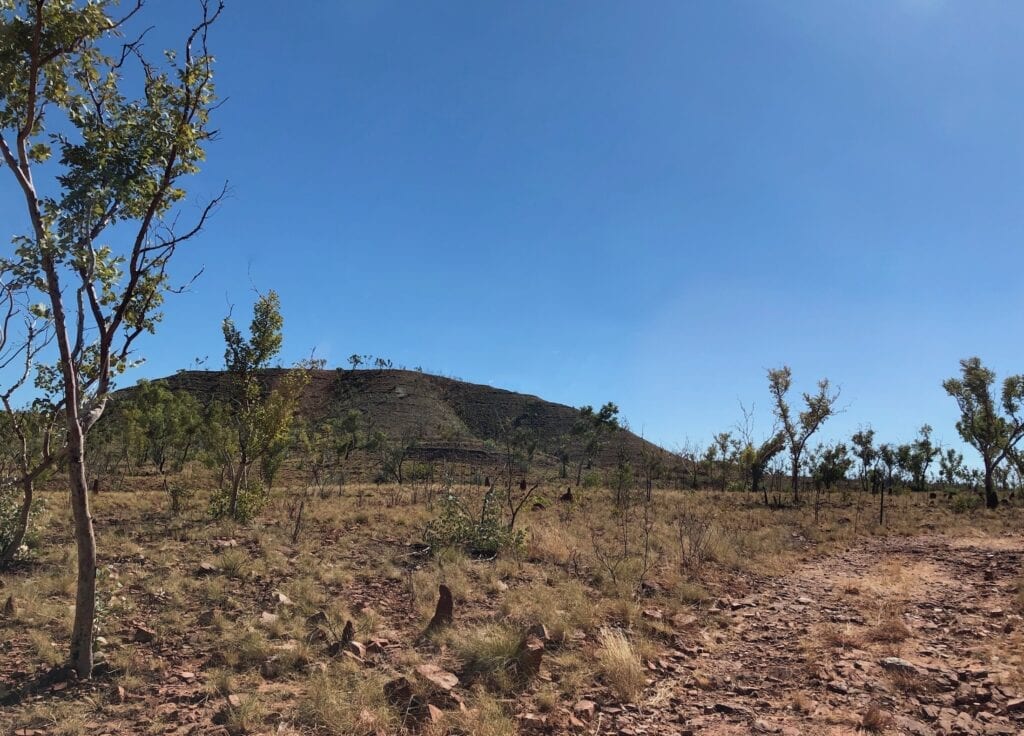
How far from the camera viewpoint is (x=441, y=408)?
81.6 m

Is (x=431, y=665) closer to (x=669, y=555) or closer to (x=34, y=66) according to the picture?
(x=34, y=66)

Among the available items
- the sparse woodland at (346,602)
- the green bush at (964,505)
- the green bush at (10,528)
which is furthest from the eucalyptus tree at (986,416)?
the green bush at (10,528)

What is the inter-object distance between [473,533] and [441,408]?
6966 centimetres

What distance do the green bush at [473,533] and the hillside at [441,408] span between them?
4526 centimetres

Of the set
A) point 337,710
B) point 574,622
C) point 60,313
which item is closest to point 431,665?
point 337,710

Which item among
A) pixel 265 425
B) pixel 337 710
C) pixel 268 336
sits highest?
pixel 268 336

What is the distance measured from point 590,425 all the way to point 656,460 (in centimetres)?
574

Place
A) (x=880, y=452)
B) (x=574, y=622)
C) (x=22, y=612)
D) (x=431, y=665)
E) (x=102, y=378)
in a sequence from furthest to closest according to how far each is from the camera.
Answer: (x=880, y=452), (x=574, y=622), (x=22, y=612), (x=431, y=665), (x=102, y=378)

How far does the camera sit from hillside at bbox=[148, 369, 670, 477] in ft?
216

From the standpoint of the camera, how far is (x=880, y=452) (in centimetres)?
3975

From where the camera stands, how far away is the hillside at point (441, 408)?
6569 centimetres

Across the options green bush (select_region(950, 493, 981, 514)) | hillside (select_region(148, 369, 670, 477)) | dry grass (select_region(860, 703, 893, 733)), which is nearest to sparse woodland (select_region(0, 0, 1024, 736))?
dry grass (select_region(860, 703, 893, 733))

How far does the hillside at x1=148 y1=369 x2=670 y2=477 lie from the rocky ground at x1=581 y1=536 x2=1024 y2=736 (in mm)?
49792

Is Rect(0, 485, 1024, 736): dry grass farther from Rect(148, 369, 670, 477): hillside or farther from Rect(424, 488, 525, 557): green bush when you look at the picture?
Rect(148, 369, 670, 477): hillside
